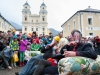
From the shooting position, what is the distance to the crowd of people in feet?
9.86

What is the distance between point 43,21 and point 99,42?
84692 mm

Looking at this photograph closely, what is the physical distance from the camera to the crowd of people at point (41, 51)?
3.00 metres

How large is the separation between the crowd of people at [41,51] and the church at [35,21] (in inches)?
3219

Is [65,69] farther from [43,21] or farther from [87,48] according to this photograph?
[43,21]

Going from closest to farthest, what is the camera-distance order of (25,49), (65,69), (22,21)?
(65,69), (25,49), (22,21)

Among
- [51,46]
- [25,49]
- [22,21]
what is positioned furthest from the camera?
[22,21]

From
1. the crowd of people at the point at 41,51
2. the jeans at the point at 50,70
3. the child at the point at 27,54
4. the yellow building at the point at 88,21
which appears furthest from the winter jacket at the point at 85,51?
the yellow building at the point at 88,21

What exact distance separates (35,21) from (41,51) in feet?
307

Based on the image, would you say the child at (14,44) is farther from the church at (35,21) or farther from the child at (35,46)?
the church at (35,21)

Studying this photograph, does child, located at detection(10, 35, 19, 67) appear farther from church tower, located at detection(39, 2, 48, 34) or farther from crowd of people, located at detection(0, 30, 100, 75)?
church tower, located at detection(39, 2, 48, 34)

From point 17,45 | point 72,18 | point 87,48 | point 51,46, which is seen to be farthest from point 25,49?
point 72,18

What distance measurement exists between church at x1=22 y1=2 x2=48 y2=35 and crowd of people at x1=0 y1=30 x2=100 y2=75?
3219 inches

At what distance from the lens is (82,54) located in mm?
2703

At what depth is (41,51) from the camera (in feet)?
15.5
